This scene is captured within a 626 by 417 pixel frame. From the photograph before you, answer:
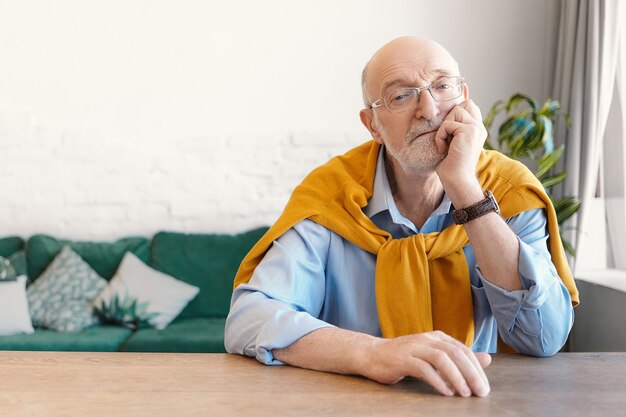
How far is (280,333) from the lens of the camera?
4.08 feet

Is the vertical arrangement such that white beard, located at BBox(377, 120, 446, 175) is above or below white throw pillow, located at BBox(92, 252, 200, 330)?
above

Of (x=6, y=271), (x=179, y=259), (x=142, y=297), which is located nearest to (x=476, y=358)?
(x=142, y=297)

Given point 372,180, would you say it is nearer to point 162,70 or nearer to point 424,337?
point 424,337

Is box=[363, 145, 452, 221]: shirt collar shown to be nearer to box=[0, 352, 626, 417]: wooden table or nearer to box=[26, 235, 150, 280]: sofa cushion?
box=[0, 352, 626, 417]: wooden table

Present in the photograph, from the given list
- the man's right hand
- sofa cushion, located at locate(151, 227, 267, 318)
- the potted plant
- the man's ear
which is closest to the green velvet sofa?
sofa cushion, located at locate(151, 227, 267, 318)

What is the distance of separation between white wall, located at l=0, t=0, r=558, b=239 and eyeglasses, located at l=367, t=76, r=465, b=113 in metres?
2.48

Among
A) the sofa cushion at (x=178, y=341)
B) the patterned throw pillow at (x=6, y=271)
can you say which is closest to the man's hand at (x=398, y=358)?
the sofa cushion at (x=178, y=341)

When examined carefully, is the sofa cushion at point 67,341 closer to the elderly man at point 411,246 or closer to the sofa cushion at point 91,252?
the sofa cushion at point 91,252

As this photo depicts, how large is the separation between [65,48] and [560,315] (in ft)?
11.9

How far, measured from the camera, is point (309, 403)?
962mm

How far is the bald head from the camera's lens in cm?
163

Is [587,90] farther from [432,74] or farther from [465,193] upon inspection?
[465,193]

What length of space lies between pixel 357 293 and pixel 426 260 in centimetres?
20

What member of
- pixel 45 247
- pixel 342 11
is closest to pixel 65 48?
pixel 45 247
